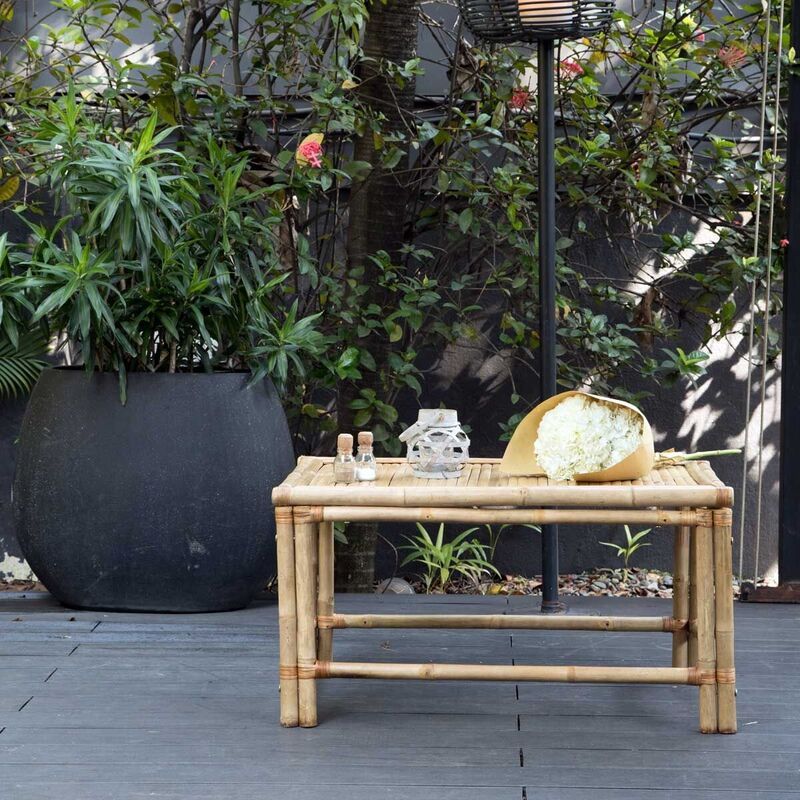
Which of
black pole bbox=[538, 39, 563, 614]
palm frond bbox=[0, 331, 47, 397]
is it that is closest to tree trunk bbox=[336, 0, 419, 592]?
black pole bbox=[538, 39, 563, 614]

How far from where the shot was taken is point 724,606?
213cm

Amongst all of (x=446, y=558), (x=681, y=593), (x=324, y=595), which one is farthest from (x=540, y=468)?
(x=446, y=558)

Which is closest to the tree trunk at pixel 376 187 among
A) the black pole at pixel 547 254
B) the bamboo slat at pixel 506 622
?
the black pole at pixel 547 254

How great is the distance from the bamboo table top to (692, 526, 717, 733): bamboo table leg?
9 centimetres

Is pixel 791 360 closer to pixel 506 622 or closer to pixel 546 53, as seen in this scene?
pixel 546 53

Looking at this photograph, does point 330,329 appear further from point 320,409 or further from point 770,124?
point 770,124

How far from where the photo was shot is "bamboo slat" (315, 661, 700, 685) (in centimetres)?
217

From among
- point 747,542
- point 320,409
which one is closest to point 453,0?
point 320,409

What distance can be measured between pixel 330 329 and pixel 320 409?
27 cm

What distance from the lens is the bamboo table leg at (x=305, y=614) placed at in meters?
2.18

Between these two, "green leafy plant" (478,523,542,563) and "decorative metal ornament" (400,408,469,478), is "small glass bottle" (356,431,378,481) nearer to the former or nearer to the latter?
Answer: "decorative metal ornament" (400,408,469,478)

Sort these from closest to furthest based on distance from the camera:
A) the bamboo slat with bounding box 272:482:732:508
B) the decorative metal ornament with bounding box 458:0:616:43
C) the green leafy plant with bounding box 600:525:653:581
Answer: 1. the bamboo slat with bounding box 272:482:732:508
2. the decorative metal ornament with bounding box 458:0:616:43
3. the green leafy plant with bounding box 600:525:653:581

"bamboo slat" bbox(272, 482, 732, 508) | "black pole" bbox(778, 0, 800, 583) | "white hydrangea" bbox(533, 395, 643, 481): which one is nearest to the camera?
"bamboo slat" bbox(272, 482, 732, 508)

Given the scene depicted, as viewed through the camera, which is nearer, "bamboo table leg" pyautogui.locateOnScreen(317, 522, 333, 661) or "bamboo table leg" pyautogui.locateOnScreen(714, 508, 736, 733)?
"bamboo table leg" pyautogui.locateOnScreen(714, 508, 736, 733)
